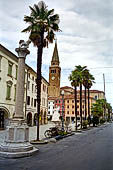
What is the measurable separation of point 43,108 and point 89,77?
1609 cm

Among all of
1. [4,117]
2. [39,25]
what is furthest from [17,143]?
[4,117]

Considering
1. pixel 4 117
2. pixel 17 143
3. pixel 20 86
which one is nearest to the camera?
pixel 17 143

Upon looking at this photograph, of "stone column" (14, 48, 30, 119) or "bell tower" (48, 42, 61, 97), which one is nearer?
"stone column" (14, 48, 30, 119)

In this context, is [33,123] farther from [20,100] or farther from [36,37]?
[20,100]

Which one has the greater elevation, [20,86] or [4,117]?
[20,86]

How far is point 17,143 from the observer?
34.3 feet

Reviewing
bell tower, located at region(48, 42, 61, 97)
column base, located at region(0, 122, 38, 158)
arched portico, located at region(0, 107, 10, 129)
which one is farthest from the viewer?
bell tower, located at region(48, 42, 61, 97)

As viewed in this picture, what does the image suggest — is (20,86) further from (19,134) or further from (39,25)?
(39,25)

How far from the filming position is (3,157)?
9.47m

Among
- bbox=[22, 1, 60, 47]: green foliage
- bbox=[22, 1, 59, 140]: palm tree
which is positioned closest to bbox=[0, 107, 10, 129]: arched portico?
bbox=[22, 1, 59, 140]: palm tree

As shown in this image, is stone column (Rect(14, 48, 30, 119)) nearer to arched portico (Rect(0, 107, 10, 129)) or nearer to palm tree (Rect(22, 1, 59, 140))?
palm tree (Rect(22, 1, 59, 140))

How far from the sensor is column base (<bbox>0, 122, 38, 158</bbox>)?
9.91 meters

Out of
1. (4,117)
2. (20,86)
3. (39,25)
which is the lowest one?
(4,117)

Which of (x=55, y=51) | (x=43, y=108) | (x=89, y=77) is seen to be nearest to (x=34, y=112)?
(x=43, y=108)
